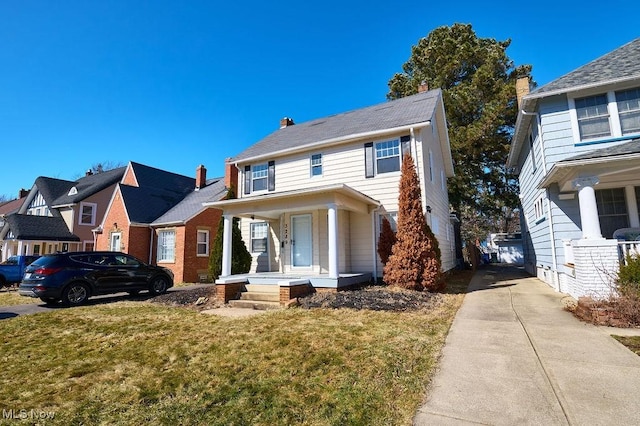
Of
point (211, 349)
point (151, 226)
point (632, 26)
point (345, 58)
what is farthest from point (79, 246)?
point (632, 26)

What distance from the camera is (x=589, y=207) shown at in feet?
24.3

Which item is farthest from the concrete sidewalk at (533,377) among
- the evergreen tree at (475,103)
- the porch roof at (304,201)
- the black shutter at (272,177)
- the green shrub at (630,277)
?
the evergreen tree at (475,103)

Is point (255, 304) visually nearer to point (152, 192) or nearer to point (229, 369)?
point (229, 369)

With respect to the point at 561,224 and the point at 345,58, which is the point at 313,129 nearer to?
the point at 345,58

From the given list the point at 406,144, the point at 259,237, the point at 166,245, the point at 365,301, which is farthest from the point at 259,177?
the point at 365,301

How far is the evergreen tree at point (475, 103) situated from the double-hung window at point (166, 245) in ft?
60.9

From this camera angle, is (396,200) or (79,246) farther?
(79,246)

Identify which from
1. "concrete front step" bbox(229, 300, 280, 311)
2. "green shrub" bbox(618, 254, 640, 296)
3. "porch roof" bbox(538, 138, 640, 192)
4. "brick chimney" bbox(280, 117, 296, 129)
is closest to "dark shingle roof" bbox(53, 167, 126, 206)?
"brick chimney" bbox(280, 117, 296, 129)

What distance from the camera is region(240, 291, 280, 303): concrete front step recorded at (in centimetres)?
889

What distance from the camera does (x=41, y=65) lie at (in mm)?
10602

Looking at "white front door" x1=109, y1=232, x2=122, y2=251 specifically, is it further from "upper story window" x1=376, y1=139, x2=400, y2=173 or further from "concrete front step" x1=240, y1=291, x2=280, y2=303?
"upper story window" x1=376, y1=139, x2=400, y2=173

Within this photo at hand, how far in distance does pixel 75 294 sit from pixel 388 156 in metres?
11.3

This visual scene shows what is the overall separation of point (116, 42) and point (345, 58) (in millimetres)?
9517

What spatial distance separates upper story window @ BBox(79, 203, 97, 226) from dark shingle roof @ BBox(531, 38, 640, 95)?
29.2 meters
